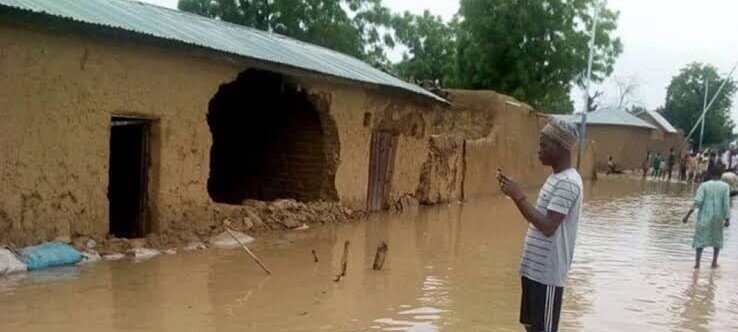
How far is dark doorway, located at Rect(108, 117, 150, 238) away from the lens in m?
10.1

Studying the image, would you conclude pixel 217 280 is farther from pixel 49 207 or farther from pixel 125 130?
pixel 125 130

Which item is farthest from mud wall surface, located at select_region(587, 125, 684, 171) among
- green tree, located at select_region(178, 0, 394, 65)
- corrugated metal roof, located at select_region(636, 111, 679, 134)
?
green tree, located at select_region(178, 0, 394, 65)

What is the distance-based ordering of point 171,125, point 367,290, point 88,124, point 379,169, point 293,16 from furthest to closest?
1. point 293,16
2. point 379,169
3. point 171,125
4. point 88,124
5. point 367,290

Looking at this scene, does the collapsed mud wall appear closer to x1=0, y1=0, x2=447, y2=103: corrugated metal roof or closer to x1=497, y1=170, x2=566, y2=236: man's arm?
x1=0, y1=0, x2=447, y2=103: corrugated metal roof

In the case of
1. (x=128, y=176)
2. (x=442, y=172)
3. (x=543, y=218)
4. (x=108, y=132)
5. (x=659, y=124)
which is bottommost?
(x=442, y=172)

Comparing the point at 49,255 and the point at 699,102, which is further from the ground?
A: the point at 699,102

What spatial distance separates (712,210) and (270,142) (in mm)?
7839

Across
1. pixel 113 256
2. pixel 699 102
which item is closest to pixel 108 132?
pixel 113 256

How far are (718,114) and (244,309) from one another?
6045cm

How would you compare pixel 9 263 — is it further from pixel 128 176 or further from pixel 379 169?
pixel 379 169

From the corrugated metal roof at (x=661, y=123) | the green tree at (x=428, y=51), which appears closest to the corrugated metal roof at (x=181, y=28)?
the green tree at (x=428, y=51)

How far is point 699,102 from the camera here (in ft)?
202

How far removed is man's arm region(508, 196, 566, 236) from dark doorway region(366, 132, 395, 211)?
1105 cm

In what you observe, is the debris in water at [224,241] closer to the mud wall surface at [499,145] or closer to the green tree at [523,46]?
the mud wall surface at [499,145]
